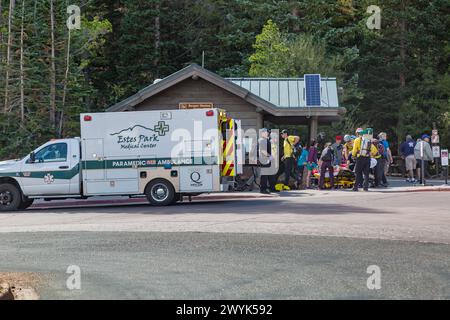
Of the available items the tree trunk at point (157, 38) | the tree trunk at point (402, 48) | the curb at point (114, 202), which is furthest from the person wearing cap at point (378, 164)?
the tree trunk at point (402, 48)

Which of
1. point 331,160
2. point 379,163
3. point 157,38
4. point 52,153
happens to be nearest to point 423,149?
point 379,163

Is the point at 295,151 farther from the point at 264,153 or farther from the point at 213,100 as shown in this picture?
the point at 213,100

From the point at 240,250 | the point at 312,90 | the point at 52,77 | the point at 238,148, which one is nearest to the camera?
the point at 240,250

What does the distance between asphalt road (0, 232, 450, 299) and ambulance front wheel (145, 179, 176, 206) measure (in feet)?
20.6

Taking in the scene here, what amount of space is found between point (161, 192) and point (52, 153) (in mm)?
3226

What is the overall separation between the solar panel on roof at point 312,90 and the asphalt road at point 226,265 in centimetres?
1499

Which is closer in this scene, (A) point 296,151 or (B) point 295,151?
(B) point 295,151

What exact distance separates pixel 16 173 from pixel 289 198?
7474 millimetres

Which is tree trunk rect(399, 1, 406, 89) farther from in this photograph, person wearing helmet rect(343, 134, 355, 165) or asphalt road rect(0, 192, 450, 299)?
asphalt road rect(0, 192, 450, 299)

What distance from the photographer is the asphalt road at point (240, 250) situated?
852 cm

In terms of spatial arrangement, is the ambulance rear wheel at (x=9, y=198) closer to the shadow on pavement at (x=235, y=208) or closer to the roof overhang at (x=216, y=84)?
the shadow on pavement at (x=235, y=208)

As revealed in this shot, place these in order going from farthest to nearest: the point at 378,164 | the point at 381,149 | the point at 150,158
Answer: the point at 381,149 < the point at 378,164 < the point at 150,158

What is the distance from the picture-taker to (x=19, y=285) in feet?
29.7

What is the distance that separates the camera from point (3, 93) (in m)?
31.3
